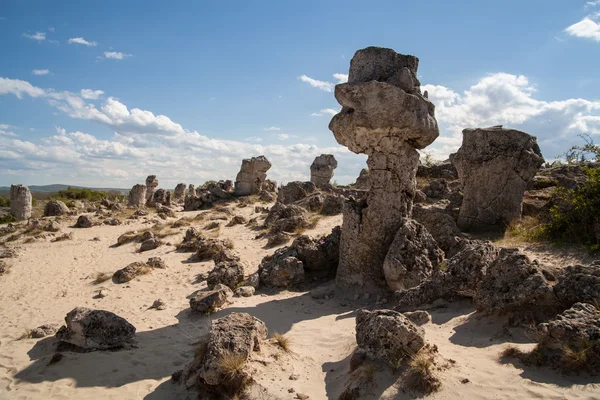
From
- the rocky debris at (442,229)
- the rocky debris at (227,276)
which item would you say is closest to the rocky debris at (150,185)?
the rocky debris at (227,276)

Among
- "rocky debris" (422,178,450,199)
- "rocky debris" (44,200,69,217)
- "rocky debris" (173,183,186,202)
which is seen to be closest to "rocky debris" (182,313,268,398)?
"rocky debris" (422,178,450,199)

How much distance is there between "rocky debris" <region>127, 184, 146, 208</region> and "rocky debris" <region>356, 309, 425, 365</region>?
24109mm

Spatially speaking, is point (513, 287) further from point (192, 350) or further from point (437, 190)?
point (437, 190)

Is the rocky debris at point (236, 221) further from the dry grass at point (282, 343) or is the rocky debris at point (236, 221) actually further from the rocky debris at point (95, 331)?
the dry grass at point (282, 343)

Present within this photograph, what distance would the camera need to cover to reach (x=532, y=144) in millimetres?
9938

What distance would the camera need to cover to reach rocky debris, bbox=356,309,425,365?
3883mm

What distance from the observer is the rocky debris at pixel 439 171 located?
1658 cm

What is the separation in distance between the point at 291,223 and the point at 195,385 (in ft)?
27.5

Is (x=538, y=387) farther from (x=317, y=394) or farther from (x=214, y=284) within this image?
(x=214, y=284)

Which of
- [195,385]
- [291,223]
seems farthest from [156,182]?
[195,385]

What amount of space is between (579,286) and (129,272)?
9315 millimetres

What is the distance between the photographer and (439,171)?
1692cm

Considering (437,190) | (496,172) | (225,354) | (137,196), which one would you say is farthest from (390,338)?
(137,196)

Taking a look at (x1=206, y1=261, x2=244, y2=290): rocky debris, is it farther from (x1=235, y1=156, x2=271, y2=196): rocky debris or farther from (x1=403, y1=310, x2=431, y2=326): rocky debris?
(x1=235, y1=156, x2=271, y2=196): rocky debris
